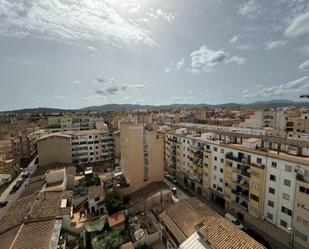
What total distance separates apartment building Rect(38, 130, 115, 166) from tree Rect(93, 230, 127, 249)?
3426 centimetres

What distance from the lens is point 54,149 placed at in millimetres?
54188

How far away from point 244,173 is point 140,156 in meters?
19.5

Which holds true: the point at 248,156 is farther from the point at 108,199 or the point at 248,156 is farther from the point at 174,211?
the point at 108,199

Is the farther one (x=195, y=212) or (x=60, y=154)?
(x=60, y=154)

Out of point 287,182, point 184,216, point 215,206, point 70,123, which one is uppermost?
point 70,123

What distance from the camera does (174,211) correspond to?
26.3 metres

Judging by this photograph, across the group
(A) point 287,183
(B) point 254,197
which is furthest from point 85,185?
(A) point 287,183

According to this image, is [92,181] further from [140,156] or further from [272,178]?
[272,178]

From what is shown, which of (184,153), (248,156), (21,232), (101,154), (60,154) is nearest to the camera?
(21,232)

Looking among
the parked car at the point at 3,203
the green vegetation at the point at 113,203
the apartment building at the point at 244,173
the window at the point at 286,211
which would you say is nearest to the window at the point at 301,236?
the apartment building at the point at 244,173

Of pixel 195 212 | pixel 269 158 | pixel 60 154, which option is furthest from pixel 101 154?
pixel 269 158

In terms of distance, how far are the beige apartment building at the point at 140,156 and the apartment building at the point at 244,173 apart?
339 inches

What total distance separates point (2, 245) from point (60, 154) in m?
34.4

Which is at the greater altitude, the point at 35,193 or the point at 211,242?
the point at 211,242
